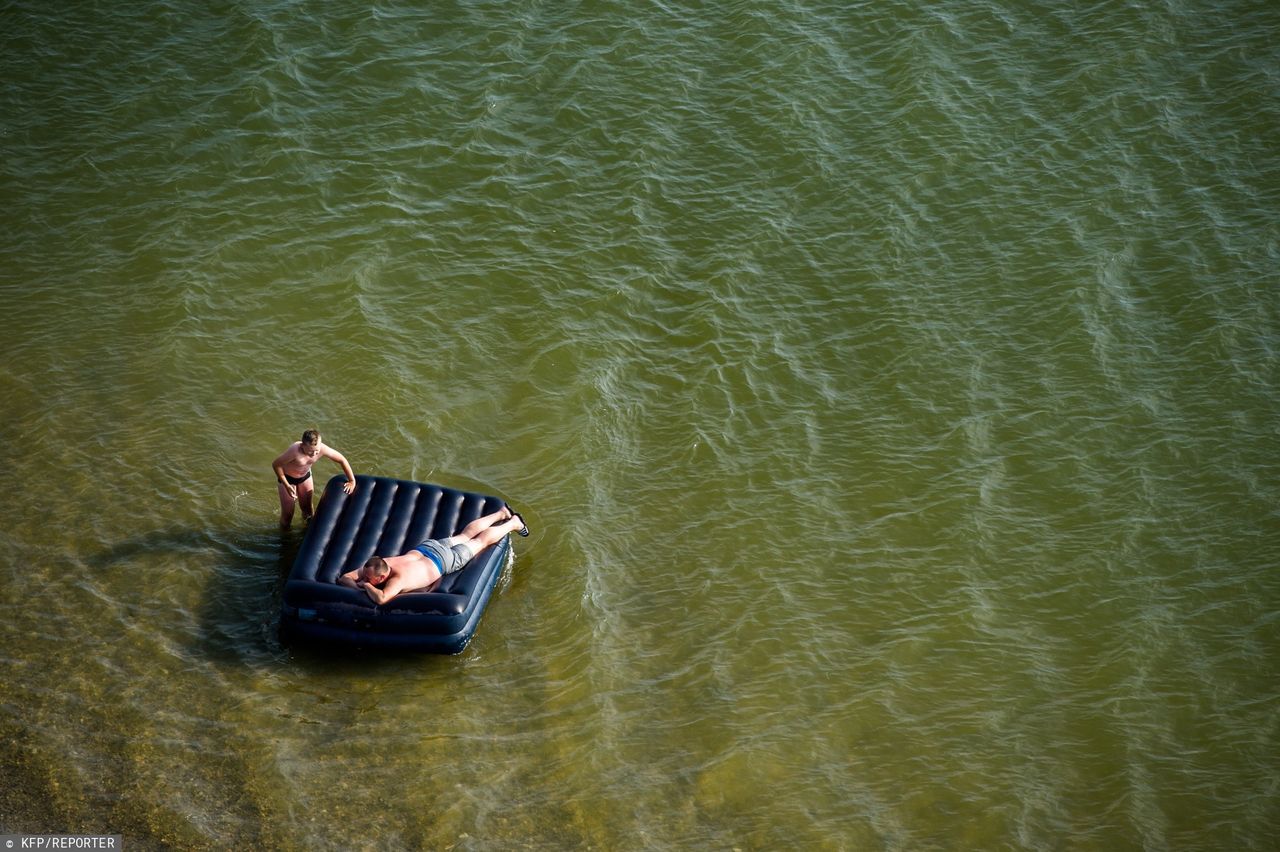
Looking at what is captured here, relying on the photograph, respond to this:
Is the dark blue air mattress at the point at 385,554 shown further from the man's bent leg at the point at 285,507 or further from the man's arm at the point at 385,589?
the man's bent leg at the point at 285,507

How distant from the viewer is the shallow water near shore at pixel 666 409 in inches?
422

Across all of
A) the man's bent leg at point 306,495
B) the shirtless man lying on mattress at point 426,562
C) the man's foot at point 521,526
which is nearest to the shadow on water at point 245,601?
the man's bent leg at point 306,495

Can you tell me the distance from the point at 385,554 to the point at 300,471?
134 cm

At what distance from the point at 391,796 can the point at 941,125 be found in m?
11.9

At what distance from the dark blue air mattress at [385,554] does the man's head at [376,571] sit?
152 mm

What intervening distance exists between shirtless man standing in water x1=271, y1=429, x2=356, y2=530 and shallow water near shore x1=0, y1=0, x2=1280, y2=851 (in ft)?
1.53

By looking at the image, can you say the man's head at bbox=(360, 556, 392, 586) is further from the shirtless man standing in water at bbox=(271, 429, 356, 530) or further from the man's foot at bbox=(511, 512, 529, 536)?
the man's foot at bbox=(511, 512, 529, 536)

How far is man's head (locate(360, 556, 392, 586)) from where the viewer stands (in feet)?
36.3

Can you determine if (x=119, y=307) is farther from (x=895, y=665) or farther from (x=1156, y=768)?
(x=1156, y=768)

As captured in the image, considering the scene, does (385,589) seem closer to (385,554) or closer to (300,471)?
(385,554)

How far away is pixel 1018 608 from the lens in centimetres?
1234

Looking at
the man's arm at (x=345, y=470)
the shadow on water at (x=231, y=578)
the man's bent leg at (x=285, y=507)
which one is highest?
the man's arm at (x=345, y=470)

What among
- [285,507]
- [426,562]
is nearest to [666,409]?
[426,562]

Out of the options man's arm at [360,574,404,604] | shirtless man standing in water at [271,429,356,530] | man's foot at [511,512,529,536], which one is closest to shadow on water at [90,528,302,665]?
shirtless man standing in water at [271,429,356,530]
